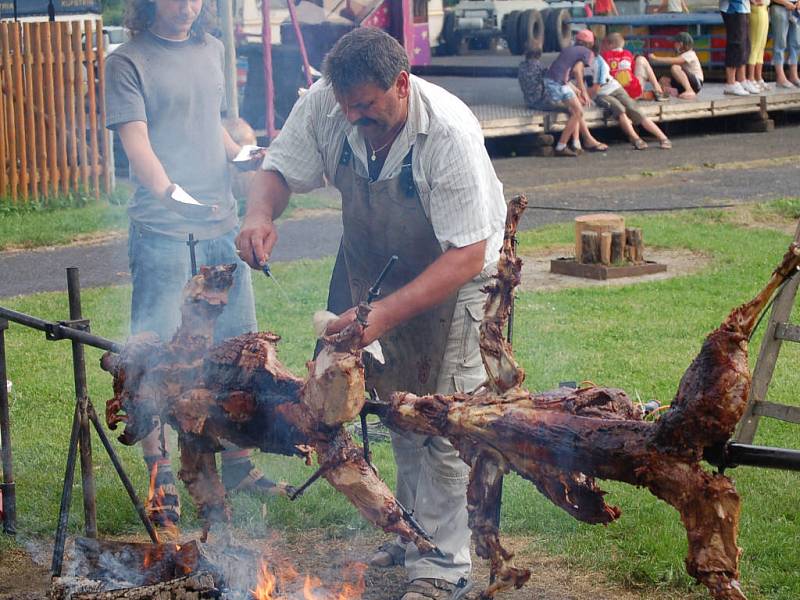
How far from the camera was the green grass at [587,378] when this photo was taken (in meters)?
4.51

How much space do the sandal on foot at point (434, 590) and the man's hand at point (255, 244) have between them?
51.3 inches

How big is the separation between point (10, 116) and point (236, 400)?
390 inches

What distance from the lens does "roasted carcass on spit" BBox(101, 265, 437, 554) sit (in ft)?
10.5

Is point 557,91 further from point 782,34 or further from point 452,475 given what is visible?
point 452,475

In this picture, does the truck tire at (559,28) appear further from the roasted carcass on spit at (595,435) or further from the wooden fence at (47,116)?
the roasted carcass on spit at (595,435)

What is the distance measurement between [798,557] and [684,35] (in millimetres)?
15624

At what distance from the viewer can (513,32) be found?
27953mm

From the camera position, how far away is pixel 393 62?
3.58 metres

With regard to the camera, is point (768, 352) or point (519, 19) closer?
point (768, 352)

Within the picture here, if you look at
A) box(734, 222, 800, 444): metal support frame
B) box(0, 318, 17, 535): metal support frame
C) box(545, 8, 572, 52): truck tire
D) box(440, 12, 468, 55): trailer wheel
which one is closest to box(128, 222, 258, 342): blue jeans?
box(0, 318, 17, 535): metal support frame

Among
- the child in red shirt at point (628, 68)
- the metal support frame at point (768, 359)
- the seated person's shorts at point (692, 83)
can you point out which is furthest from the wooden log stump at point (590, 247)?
the seated person's shorts at point (692, 83)

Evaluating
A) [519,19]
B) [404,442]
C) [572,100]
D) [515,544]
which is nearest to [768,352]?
[515,544]

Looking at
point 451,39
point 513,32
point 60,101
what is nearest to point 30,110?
point 60,101

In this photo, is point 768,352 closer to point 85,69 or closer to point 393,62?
point 393,62
